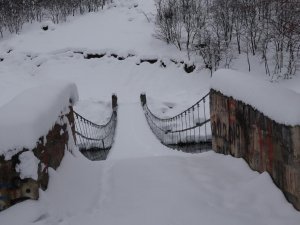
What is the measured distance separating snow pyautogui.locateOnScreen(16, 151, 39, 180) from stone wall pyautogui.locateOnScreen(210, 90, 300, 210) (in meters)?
2.63

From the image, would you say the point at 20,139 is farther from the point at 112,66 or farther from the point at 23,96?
the point at 112,66

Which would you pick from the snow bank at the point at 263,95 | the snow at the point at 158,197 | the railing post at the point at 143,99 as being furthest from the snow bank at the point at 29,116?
the railing post at the point at 143,99

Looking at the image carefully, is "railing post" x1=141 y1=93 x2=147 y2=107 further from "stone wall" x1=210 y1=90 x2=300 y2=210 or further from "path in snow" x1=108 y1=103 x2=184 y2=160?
"stone wall" x1=210 y1=90 x2=300 y2=210

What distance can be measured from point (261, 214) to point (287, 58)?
18.6 m

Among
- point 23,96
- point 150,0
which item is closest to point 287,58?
point 150,0

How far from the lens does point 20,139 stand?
482 centimetres

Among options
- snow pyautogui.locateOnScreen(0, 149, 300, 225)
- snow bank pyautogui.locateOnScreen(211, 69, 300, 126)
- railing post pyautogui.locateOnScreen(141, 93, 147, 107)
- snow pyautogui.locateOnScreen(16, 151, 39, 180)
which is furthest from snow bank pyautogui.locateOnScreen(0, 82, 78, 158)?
railing post pyautogui.locateOnScreen(141, 93, 147, 107)

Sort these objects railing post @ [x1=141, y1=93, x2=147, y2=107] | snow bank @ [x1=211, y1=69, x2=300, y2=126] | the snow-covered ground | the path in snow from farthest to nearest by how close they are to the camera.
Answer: railing post @ [x1=141, y1=93, x2=147, y2=107]
the path in snow
the snow-covered ground
snow bank @ [x1=211, y1=69, x2=300, y2=126]

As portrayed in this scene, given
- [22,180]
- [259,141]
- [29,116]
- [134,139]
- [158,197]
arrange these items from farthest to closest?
1. [134,139]
2. [259,141]
3. [158,197]
4. [29,116]
5. [22,180]

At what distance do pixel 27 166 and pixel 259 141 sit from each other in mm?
2773

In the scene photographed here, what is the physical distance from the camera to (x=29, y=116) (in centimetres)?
521

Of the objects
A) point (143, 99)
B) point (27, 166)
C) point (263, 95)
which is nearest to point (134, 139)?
point (143, 99)

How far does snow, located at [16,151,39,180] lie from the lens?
189 inches

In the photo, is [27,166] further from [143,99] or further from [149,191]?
A: [143,99]
